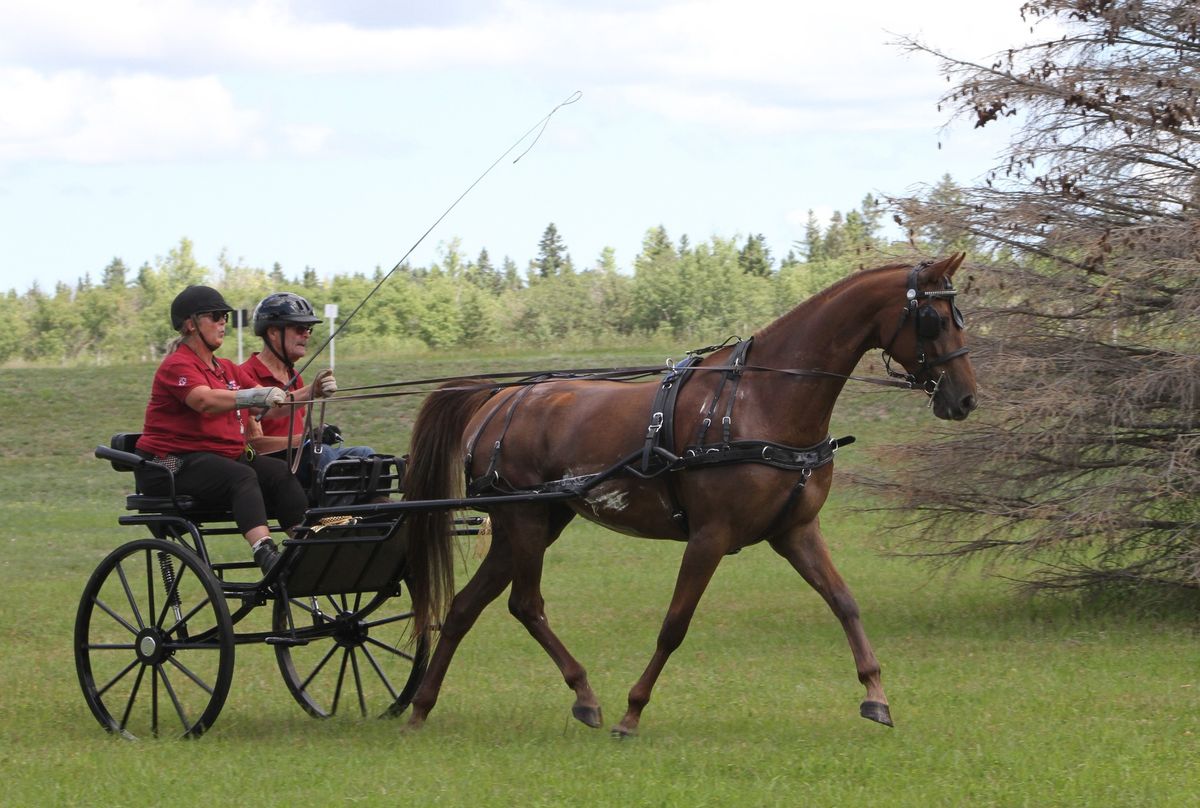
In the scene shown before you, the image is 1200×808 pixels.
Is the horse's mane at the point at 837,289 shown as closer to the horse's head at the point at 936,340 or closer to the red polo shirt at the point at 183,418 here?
the horse's head at the point at 936,340

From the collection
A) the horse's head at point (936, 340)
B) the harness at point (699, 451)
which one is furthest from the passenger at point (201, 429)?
the horse's head at point (936, 340)

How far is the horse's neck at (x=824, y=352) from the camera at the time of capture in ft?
24.4

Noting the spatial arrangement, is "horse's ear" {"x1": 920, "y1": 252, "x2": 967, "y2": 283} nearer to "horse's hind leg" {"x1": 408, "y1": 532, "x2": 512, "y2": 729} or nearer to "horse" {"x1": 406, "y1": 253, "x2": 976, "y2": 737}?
"horse" {"x1": 406, "y1": 253, "x2": 976, "y2": 737}

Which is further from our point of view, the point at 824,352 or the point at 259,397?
the point at 259,397

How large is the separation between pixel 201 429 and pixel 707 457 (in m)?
2.73

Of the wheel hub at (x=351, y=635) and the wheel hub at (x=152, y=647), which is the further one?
the wheel hub at (x=351, y=635)

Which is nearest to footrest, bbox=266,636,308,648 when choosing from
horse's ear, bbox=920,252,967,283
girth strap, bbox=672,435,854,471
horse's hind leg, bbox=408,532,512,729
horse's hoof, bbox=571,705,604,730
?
horse's hind leg, bbox=408,532,512,729

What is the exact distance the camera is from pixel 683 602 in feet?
24.7

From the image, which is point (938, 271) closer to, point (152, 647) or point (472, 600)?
point (472, 600)

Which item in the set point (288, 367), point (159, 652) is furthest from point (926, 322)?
point (159, 652)

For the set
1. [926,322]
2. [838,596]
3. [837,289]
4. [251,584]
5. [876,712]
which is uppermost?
[837,289]

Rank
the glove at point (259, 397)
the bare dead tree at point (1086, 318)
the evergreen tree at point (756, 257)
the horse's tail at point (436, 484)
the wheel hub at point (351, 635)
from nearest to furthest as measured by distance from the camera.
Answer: the glove at point (259, 397) → the horse's tail at point (436, 484) → the wheel hub at point (351, 635) → the bare dead tree at point (1086, 318) → the evergreen tree at point (756, 257)

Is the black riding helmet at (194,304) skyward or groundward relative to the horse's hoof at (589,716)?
skyward

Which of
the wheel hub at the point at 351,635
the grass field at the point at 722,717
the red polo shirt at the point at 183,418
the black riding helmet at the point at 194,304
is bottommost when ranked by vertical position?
the grass field at the point at 722,717
